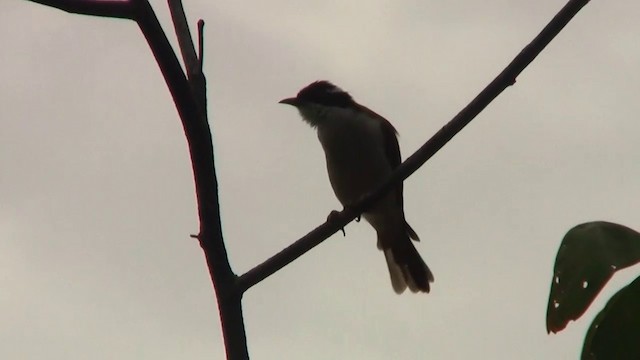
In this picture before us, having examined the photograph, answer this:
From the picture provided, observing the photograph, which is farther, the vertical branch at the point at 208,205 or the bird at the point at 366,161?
the bird at the point at 366,161


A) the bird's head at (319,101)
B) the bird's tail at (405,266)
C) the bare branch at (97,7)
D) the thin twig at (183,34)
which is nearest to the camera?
the bare branch at (97,7)

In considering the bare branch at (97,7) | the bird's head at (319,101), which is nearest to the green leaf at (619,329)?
the bare branch at (97,7)

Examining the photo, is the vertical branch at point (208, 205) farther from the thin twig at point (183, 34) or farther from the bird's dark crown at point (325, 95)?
the bird's dark crown at point (325, 95)

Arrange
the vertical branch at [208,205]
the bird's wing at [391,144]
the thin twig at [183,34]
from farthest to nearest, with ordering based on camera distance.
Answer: the bird's wing at [391,144]
the thin twig at [183,34]
the vertical branch at [208,205]

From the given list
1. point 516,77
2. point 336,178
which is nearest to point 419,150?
point 516,77

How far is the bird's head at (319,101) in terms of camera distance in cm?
706

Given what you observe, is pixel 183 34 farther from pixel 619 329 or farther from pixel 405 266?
pixel 405 266

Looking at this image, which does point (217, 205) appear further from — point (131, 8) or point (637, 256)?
point (637, 256)

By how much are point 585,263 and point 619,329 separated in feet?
0.36

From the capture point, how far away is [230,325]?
2498 mm

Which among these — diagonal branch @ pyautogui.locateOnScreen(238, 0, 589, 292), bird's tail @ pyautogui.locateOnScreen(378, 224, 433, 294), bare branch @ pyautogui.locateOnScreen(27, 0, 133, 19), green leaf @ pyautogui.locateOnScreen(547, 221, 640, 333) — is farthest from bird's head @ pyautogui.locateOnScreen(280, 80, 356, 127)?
green leaf @ pyautogui.locateOnScreen(547, 221, 640, 333)

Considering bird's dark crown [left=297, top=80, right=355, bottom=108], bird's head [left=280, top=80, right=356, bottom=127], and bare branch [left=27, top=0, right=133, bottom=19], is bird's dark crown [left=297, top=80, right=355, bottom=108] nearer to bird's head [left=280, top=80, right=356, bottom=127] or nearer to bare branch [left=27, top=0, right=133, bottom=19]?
bird's head [left=280, top=80, right=356, bottom=127]

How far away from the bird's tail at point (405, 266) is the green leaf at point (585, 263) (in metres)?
5.84

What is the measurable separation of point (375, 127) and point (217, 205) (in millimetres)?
4391
